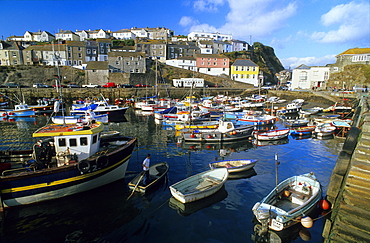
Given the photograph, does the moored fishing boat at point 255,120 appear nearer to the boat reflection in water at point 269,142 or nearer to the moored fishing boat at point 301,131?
the moored fishing boat at point 301,131

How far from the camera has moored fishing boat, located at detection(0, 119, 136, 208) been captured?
37.6 feet

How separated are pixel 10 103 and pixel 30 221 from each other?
5760 cm

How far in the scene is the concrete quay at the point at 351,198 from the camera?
8.14 m

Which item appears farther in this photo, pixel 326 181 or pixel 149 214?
pixel 326 181

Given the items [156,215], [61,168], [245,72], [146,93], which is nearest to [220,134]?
[156,215]

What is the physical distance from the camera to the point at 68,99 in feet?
198

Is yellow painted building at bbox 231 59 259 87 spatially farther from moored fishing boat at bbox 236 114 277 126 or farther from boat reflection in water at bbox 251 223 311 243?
boat reflection in water at bbox 251 223 311 243

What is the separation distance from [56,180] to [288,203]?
12876mm

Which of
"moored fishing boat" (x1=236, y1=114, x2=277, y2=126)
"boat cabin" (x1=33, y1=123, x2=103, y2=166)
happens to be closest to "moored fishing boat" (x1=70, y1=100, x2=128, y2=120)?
"moored fishing boat" (x1=236, y1=114, x2=277, y2=126)

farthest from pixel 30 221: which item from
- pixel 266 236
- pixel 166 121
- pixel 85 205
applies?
pixel 166 121

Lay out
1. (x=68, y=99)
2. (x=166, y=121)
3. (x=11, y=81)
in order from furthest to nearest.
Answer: (x=11, y=81)
(x=68, y=99)
(x=166, y=121)

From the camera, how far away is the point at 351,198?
30.6ft

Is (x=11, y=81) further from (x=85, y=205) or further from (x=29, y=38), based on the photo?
(x=85, y=205)

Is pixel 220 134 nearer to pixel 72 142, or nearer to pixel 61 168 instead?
pixel 72 142
